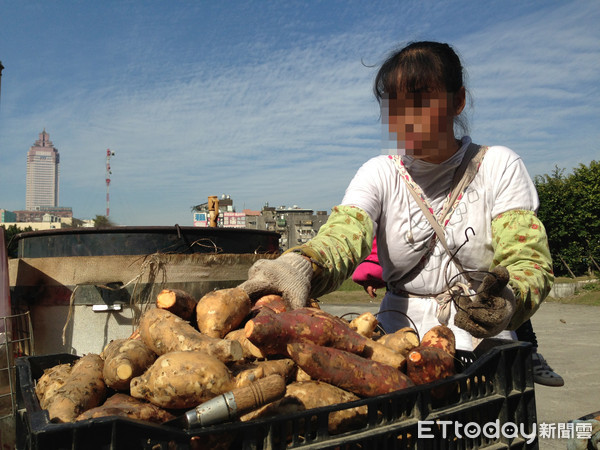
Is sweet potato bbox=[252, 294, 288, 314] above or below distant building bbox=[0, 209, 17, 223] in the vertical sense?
below

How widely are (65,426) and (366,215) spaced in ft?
4.55

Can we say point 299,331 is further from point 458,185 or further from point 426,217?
→ point 458,185

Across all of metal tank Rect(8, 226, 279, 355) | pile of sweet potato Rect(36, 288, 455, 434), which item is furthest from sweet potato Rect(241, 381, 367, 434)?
metal tank Rect(8, 226, 279, 355)

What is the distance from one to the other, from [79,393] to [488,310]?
48.6 inches

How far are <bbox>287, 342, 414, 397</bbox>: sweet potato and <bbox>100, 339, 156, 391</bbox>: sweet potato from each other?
0.47m

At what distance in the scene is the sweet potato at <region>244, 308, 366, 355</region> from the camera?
4.54ft

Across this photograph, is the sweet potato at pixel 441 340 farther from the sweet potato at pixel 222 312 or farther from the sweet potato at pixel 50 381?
the sweet potato at pixel 50 381

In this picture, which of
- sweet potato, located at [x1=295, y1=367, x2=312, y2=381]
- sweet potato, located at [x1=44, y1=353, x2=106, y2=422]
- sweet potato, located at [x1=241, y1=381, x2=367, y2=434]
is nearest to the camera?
sweet potato, located at [x1=241, y1=381, x2=367, y2=434]

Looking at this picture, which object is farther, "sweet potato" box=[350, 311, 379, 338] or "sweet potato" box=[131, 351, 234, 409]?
"sweet potato" box=[350, 311, 379, 338]

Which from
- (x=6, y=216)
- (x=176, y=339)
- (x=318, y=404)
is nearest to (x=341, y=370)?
(x=318, y=404)

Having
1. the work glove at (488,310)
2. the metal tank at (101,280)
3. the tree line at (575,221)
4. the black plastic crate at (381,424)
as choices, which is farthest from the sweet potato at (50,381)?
the tree line at (575,221)

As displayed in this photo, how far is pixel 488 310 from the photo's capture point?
4.60 feet

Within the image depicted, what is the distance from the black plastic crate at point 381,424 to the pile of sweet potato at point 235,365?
8 cm

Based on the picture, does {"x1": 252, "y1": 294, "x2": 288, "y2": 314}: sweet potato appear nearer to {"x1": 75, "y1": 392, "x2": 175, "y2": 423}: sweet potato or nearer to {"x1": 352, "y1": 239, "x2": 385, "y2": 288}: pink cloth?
{"x1": 75, "y1": 392, "x2": 175, "y2": 423}: sweet potato
